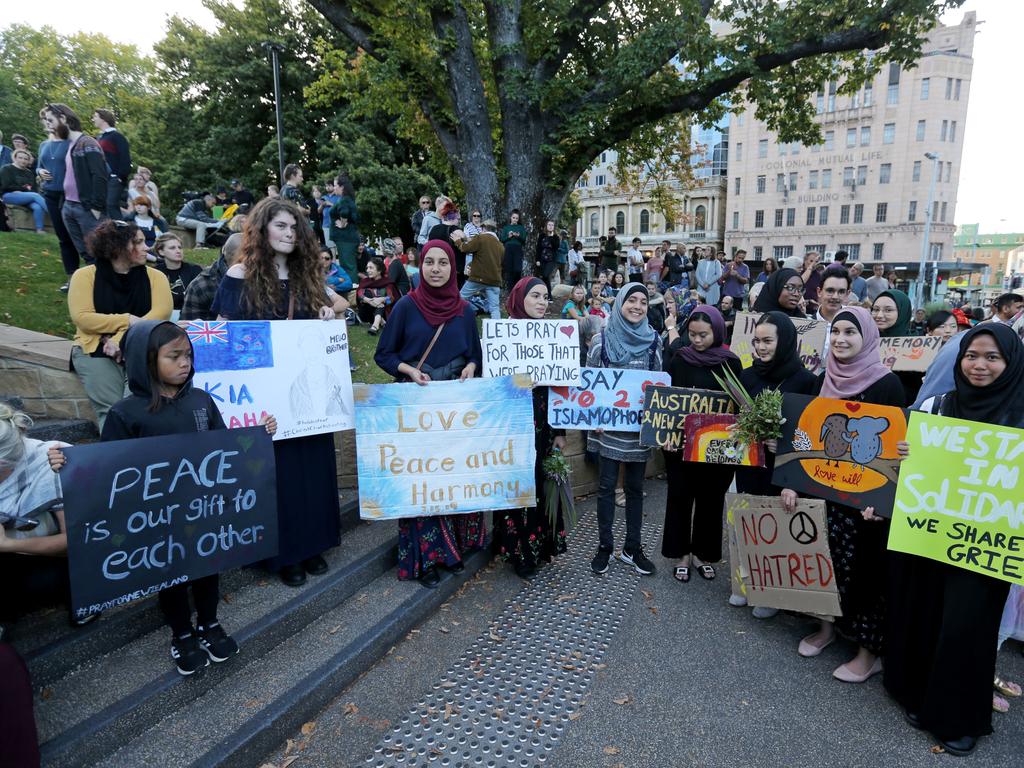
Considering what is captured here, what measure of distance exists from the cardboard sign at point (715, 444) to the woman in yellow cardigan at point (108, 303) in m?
3.82

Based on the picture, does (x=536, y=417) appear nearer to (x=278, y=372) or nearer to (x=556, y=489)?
(x=556, y=489)

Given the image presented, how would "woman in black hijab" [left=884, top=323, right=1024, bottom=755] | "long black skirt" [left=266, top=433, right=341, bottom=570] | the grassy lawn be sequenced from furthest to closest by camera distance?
the grassy lawn → "long black skirt" [left=266, top=433, right=341, bottom=570] → "woman in black hijab" [left=884, top=323, right=1024, bottom=755]

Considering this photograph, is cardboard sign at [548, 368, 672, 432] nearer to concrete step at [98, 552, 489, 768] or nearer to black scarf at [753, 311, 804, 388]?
black scarf at [753, 311, 804, 388]

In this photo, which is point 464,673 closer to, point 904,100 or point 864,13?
point 864,13

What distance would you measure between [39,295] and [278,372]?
495 centimetres

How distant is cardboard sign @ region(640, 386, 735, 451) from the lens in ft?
13.3

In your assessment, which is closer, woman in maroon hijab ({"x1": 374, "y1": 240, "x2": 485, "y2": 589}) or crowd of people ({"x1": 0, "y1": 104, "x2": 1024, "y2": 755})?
crowd of people ({"x1": 0, "y1": 104, "x2": 1024, "y2": 755})

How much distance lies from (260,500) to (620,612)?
2.53 m

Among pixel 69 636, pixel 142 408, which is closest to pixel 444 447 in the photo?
pixel 142 408

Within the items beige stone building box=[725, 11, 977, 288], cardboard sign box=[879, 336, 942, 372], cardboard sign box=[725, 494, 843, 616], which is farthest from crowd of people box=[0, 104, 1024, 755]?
beige stone building box=[725, 11, 977, 288]

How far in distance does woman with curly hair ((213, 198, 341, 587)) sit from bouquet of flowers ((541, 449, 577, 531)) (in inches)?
60.3

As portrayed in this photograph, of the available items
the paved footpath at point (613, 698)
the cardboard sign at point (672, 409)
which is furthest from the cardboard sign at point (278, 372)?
the cardboard sign at point (672, 409)

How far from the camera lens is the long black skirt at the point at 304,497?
3633 millimetres

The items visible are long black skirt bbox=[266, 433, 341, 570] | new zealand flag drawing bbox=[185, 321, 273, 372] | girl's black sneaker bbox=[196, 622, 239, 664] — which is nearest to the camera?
girl's black sneaker bbox=[196, 622, 239, 664]
